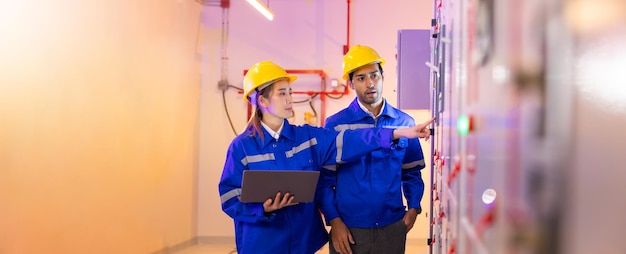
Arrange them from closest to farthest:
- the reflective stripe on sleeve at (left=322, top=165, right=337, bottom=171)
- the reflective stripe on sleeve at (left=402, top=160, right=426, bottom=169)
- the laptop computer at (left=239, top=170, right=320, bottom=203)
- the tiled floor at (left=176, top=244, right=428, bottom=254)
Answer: the laptop computer at (left=239, top=170, right=320, bottom=203) → the reflective stripe on sleeve at (left=322, top=165, right=337, bottom=171) → the reflective stripe on sleeve at (left=402, top=160, right=426, bottom=169) → the tiled floor at (left=176, top=244, right=428, bottom=254)

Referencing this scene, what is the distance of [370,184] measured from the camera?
10.0ft

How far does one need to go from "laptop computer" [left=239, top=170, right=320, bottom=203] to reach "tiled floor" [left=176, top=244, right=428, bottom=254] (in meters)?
3.73

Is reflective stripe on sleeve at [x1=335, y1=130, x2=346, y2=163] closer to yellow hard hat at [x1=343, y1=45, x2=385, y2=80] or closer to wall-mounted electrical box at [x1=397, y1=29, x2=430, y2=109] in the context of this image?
yellow hard hat at [x1=343, y1=45, x2=385, y2=80]

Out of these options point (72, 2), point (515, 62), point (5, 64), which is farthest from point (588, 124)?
point (72, 2)

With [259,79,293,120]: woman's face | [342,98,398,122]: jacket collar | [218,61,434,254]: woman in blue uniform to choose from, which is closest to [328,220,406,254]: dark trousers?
[218,61,434,254]: woman in blue uniform

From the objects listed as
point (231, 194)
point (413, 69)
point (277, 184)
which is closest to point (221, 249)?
point (413, 69)

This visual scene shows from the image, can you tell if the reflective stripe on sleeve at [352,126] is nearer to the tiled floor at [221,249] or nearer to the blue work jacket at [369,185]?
the blue work jacket at [369,185]

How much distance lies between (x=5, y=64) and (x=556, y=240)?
3876 millimetres

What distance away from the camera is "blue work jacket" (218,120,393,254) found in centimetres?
289

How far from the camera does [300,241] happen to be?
2.94 m

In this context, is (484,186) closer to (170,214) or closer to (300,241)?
(300,241)

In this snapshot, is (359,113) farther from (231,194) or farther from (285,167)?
(231,194)

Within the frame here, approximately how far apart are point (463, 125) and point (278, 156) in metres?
1.64

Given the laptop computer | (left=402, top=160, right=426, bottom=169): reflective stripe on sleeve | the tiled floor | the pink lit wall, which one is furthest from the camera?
the tiled floor
